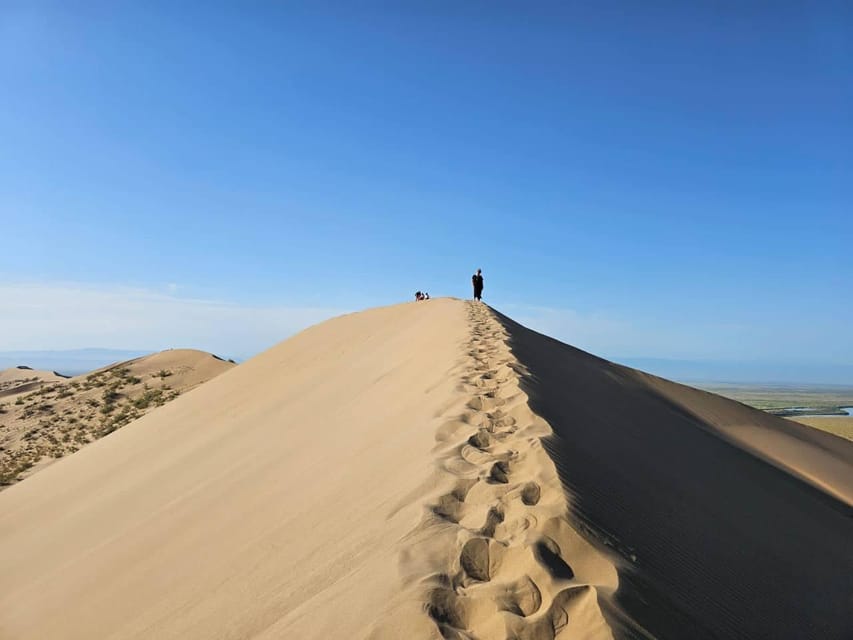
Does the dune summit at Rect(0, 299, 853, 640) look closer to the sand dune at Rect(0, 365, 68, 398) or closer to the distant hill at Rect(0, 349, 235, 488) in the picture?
the distant hill at Rect(0, 349, 235, 488)

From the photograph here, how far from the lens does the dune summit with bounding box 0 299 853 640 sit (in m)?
2.42

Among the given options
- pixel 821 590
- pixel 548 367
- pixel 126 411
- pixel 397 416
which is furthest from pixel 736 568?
pixel 126 411

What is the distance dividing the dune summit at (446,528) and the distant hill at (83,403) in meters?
7.58

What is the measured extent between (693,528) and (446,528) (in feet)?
5.93

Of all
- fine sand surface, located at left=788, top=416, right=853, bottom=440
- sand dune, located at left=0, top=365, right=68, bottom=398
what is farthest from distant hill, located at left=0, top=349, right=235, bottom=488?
fine sand surface, located at left=788, top=416, right=853, bottom=440

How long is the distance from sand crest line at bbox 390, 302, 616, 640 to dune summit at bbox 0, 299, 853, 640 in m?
0.01

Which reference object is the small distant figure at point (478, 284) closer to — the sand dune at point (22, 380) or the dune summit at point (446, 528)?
the dune summit at point (446, 528)

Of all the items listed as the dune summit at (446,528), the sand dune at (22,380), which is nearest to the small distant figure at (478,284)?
the dune summit at (446,528)

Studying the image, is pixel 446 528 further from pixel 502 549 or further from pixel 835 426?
pixel 835 426

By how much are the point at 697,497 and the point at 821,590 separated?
0.89 m

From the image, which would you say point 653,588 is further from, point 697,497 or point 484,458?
point 697,497

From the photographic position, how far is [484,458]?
11.9 feet

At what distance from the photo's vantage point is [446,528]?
9.25ft

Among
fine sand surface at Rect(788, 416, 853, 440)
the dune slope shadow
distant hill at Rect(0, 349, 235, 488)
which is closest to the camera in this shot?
the dune slope shadow
